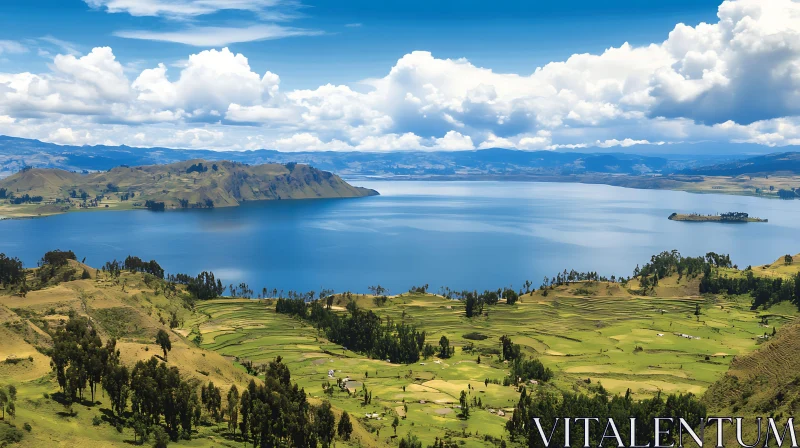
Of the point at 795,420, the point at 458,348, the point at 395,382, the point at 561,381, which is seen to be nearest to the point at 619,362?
the point at 561,381

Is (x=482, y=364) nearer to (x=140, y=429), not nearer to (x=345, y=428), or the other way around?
(x=345, y=428)

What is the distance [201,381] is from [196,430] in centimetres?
1346

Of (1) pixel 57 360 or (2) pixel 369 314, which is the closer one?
(1) pixel 57 360

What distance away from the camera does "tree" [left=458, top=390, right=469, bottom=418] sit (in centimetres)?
10869

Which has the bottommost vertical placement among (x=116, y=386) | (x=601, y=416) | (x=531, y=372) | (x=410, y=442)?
(x=531, y=372)

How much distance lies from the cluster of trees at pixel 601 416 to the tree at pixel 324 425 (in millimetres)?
32393

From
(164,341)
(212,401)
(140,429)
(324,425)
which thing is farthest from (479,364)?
(140,429)

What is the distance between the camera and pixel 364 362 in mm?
154875

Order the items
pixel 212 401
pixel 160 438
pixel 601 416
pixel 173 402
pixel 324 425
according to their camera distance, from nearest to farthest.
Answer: pixel 160 438, pixel 173 402, pixel 324 425, pixel 212 401, pixel 601 416

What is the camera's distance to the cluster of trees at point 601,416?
8656cm

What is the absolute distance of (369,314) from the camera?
185 meters

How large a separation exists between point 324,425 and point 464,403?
39527 millimetres

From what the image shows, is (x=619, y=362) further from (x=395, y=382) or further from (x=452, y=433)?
(x=452, y=433)

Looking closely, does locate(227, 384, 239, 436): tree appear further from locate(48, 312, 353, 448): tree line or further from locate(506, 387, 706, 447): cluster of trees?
locate(506, 387, 706, 447): cluster of trees
